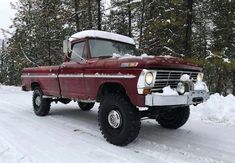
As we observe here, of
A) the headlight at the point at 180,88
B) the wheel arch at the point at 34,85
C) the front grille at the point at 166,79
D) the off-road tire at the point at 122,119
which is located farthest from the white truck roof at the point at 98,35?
the headlight at the point at 180,88

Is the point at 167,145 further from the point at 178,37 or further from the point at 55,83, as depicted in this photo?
the point at 178,37

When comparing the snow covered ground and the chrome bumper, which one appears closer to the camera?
the snow covered ground

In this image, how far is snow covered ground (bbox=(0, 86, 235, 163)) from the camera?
562cm

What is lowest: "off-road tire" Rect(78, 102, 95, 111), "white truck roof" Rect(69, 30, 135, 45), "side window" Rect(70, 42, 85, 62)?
"off-road tire" Rect(78, 102, 95, 111)

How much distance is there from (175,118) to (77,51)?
2.75 m

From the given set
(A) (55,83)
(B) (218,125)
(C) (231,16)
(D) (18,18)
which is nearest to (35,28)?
(D) (18,18)

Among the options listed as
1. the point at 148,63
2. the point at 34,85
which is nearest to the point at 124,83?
the point at 148,63

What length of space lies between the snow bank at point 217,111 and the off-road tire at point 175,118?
1.37m

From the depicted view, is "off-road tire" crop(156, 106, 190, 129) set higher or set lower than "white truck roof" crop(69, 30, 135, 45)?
lower

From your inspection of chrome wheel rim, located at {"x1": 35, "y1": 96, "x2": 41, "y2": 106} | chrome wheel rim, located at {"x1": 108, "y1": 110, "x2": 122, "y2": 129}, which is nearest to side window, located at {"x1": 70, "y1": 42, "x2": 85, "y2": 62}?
chrome wheel rim, located at {"x1": 108, "y1": 110, "x2": 122, "y2": 129}

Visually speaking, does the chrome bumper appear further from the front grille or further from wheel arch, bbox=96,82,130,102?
wheel arch, bbox=96,82,130,102

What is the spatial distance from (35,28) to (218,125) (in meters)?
22.9

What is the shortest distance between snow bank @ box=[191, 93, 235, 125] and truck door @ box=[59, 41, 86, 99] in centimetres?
333

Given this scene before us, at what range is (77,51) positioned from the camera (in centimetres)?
827
